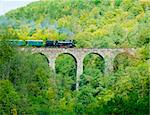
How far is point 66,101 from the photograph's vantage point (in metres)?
37.0

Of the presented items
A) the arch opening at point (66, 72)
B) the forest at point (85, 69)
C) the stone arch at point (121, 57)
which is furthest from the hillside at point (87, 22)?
the arch opening at point (66, 72)

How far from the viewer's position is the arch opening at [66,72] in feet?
141

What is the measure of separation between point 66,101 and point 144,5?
1270 inches

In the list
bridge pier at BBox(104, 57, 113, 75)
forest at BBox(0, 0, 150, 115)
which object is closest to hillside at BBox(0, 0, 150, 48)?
forest at BBox(0, 0, 150, 115)

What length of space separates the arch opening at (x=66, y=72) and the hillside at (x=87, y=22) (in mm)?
3257

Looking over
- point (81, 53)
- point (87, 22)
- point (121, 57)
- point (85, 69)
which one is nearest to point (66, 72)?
point (85, 69)

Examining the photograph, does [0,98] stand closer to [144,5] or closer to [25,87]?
[25,87]

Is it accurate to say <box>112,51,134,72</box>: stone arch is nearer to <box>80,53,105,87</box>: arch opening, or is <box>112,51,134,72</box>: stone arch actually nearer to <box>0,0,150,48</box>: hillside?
<box>80,53,105,87</box>: arch opening

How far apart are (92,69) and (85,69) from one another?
121 cm

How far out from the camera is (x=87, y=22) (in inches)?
2753

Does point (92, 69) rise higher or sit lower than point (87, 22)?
lower

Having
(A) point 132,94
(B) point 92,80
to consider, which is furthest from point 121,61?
(A) point 132,94

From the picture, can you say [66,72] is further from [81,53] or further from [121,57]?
[121,57]

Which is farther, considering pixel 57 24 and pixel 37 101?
pixel 57 24
